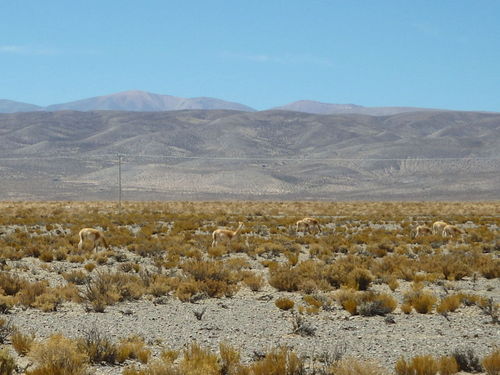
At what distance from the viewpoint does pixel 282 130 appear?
168m

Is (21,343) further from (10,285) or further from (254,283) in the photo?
(254,283)

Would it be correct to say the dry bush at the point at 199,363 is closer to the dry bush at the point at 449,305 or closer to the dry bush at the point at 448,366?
the dry bush at the point at 448,366

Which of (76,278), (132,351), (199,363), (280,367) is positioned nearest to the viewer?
(280,367)

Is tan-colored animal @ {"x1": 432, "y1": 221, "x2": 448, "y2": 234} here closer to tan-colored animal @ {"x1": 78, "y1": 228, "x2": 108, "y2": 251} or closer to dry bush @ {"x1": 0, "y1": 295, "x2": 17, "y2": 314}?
tan-colored animal @ {"x1": 78, "y1": 228, "x2": 108, "y2": 251}

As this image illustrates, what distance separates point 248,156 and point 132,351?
124m

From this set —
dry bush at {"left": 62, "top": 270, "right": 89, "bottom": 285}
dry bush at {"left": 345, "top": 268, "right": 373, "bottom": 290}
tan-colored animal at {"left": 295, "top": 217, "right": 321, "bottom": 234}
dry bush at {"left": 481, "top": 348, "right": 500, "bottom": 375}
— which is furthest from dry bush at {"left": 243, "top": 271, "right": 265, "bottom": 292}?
tan-colored animal at {"left": 295, "top": 217, "right": 321, "bottom": 234}

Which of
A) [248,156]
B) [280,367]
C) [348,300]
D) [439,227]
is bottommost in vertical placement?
[439,227]

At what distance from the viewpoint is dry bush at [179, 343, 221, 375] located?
6328 millimetres

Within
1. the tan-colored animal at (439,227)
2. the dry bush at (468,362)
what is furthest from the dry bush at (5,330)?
the tan-colored animal at (439,227)

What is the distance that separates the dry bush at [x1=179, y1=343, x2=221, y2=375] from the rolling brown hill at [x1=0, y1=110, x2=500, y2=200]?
243ft

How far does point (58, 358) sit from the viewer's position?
6621mm

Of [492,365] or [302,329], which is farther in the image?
[302,329]

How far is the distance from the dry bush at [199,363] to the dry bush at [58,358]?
3.49ft

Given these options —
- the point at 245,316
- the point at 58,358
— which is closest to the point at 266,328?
the point at 245,316
